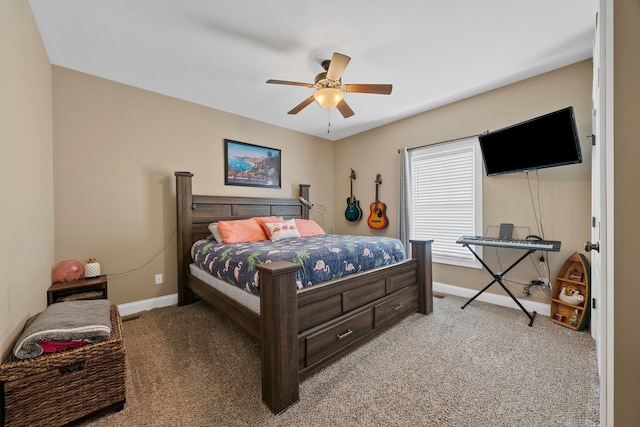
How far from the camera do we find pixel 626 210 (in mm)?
840

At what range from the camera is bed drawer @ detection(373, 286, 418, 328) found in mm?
2285

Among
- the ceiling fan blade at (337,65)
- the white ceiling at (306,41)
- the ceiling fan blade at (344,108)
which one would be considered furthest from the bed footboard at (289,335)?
the white ceiling at (306,41)

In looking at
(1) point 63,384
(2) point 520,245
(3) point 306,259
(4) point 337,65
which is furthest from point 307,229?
(1) point 63,384

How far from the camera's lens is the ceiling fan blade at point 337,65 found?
1958 millimetres

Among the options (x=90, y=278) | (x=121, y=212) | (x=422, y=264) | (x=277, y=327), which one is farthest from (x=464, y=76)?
(x=90, y=278)

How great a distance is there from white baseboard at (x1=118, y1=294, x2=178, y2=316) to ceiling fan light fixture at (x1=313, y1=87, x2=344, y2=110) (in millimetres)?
2965

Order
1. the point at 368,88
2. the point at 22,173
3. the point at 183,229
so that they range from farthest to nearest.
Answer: the point at 183,229, the point at 368,88, the point at 22,173

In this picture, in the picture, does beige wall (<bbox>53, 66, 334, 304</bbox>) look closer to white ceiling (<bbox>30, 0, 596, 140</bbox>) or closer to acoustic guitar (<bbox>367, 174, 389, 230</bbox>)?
white ceiling (<bbox>30, 0, 596, 140</bbox>)

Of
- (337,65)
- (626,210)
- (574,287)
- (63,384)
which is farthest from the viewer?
(574,287)

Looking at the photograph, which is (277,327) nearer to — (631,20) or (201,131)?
(631,20)

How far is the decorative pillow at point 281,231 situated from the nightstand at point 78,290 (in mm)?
1698

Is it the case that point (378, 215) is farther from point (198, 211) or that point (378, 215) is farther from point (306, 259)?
point (198, 211)

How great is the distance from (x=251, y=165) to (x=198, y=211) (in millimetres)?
1085

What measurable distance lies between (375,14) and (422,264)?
2.36 meters
